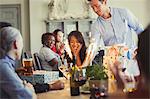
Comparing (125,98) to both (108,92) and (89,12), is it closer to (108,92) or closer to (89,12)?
(108,92)

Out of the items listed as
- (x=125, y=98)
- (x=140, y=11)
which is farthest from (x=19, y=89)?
(x=140, y=11)

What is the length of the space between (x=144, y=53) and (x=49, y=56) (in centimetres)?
33

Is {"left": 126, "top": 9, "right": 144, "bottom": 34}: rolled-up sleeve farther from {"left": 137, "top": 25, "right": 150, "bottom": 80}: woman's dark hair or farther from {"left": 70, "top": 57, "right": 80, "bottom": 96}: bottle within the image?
{"left": 70, "top": 57, "right": 80, "bottom": 96}: bottle

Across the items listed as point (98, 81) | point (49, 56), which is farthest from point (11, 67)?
point (98, 81)

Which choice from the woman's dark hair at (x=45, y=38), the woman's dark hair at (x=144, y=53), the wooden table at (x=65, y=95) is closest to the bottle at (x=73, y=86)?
the wooden table at (x=65, y=95)

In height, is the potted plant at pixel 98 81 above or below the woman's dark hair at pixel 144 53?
below

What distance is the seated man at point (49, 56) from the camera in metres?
1.12

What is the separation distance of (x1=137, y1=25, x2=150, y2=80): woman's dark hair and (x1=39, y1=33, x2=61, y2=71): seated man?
0.28 meters

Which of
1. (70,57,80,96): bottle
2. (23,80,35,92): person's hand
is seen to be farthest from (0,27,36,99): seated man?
(70,57,80,96): bottle

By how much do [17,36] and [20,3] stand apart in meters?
0.11

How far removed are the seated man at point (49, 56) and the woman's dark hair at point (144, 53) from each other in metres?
0.28

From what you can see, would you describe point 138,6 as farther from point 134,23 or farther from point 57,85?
point 57,85

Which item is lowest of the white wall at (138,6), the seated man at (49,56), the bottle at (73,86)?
the bottle at (73,86)

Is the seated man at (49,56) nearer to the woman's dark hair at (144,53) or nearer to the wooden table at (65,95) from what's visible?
the wooden table at (65,95)
